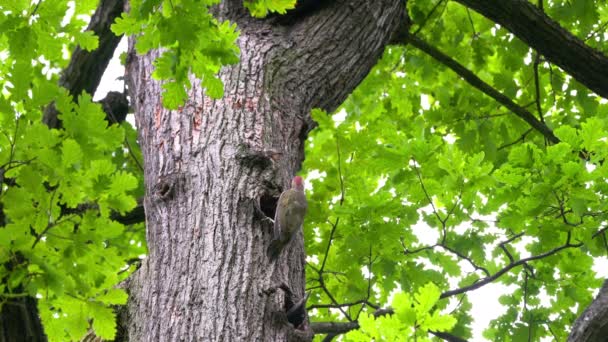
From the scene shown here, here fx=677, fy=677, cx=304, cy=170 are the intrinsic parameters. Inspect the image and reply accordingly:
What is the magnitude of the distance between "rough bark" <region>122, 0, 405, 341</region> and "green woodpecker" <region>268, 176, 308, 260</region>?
0.05 metres

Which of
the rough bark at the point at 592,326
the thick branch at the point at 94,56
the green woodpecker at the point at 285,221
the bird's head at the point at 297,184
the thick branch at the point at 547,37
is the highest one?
the thick branch at the point at 94,56

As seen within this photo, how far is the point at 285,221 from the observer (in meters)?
2.59

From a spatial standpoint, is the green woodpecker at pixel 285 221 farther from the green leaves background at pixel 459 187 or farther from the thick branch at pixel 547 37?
the thick branch at pixel 547 37

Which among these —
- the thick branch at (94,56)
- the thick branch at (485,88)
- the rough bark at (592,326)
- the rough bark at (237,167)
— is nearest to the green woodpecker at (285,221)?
the rough bark at (237,167)

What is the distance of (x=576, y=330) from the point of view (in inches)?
109

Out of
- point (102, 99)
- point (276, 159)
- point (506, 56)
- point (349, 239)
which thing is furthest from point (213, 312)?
point (506, 56)

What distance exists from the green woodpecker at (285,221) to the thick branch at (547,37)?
71.4 inches

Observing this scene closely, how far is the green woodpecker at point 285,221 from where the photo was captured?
2.59 metres

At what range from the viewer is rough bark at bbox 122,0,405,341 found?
244 centimetres

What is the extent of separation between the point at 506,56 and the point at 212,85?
3212mm

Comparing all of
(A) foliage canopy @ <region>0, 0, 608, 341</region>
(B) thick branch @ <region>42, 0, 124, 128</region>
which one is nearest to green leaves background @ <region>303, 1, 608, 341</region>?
(A) foliage canopy @ <region>0, 0, 608, 341</region>

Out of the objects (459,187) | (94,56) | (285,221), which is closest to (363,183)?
(459,187)

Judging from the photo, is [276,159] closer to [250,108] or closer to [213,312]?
[250,108]

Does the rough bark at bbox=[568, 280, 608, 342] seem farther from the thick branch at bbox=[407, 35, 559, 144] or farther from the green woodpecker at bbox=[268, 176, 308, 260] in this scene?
the thick branch at bbox=[407, 35, 559, 144]
